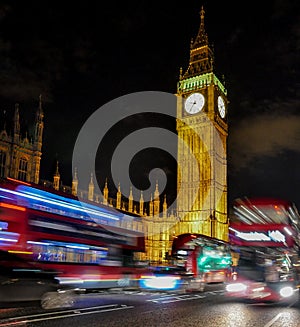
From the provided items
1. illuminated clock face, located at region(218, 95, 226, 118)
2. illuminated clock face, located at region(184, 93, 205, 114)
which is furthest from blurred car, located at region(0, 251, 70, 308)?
illuminated clock face, located at region(218, 95, 226, 118)

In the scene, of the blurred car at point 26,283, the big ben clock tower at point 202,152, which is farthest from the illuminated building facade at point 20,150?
the blurred car at point 26,283

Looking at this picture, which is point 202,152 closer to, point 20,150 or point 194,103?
point 194,103

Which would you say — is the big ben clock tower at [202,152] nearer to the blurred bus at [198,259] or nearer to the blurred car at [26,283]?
the blurred bus at [198,259]

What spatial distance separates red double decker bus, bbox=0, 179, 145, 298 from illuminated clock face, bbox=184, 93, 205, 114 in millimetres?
59726

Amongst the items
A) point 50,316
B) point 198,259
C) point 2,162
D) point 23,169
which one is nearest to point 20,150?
point 23,169

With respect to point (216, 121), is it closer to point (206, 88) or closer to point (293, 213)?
point (206, 88)

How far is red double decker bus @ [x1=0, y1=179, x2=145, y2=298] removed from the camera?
12680mm

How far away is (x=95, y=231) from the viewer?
16.3 meters

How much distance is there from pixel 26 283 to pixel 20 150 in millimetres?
45124

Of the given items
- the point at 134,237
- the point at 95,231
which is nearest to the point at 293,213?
the point at 134,237

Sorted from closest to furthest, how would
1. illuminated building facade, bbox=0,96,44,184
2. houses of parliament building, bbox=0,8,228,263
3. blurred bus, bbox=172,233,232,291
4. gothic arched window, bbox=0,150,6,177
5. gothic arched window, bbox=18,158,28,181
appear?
1. blurred bus, bbox=172,233,232,291
2. gothic arched window, bbox=0,150,6,177
3. illuminated building facade, bbox=0,96,44,184
4. gothic arched window, bbox=18,158,28,181
5. houses of parliament building, bbox=0,8,228,263

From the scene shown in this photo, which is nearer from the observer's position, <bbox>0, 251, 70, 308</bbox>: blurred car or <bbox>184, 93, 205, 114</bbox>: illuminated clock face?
<bbox>0, 251, 70, 308</bbox>: blurred car

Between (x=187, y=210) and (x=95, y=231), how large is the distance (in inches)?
2379

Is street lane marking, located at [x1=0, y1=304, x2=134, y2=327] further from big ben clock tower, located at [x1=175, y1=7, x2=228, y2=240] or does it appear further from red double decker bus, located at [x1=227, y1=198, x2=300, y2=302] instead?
big ben clock tower, located at [x1=175, y1=7, x2=228, y2=240]
